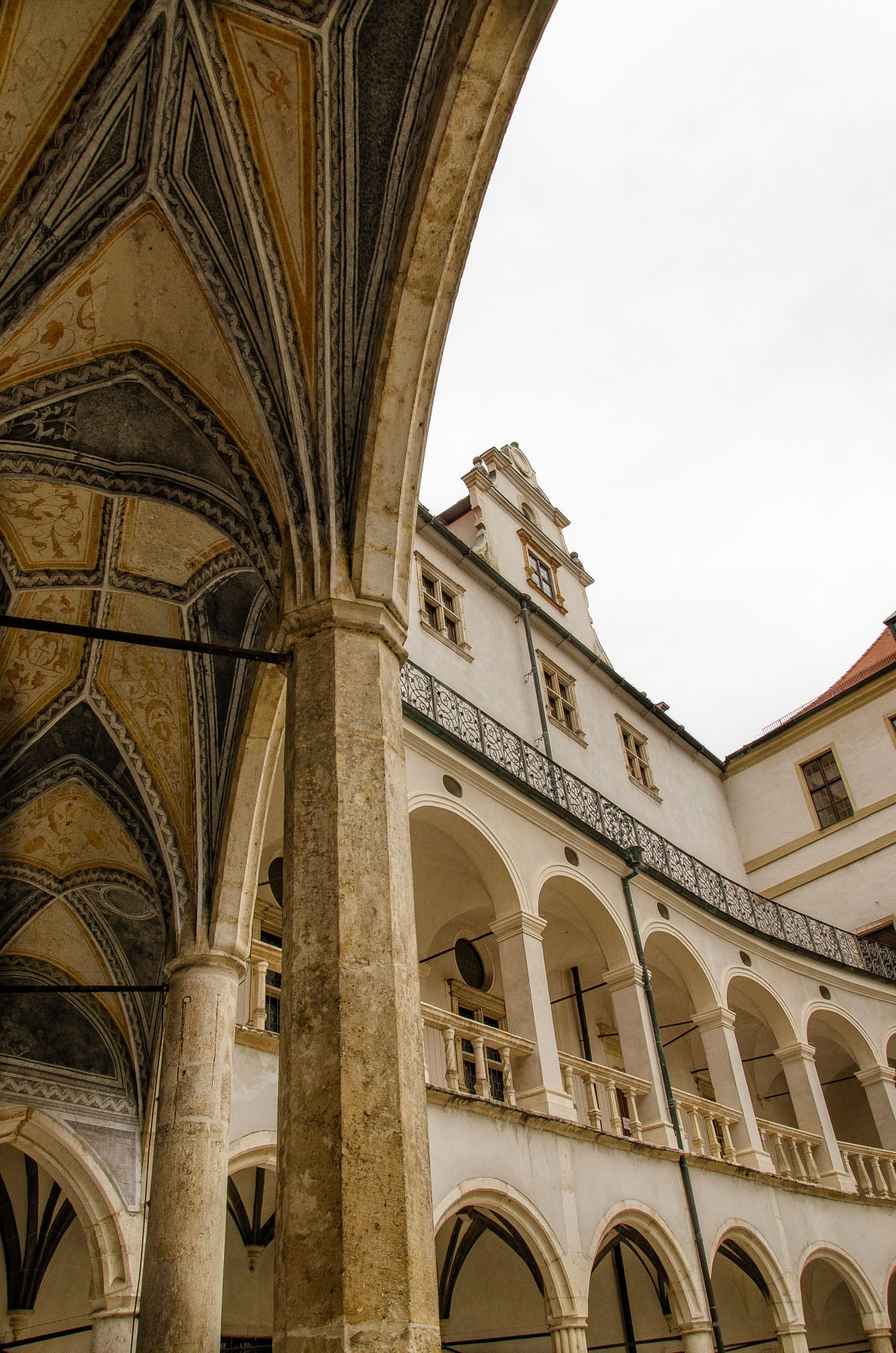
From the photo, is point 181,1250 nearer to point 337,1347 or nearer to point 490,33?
point 337,1347

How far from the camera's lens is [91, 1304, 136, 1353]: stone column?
9531mm

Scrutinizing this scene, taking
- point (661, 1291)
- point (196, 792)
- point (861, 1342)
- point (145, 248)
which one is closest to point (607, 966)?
point (661, 1291)

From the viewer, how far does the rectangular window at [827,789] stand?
20.4 meters

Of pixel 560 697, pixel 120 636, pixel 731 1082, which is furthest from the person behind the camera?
pixel 560 697

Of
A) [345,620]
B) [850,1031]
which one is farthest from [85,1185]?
[850,1031]

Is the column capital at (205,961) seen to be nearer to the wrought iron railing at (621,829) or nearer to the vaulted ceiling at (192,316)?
the vaulted ceiling at (192,316)

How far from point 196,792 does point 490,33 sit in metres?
6.11

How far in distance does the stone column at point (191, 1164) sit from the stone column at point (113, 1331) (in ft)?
9.26

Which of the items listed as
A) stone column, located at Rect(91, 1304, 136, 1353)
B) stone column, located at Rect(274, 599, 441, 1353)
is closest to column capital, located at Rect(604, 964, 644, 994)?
stone column, located at Rect(91, 1304, 136, 1353)

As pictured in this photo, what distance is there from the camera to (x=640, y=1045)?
38.2 feet

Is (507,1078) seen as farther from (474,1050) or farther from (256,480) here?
(256,480)

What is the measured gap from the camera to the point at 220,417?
6.77m

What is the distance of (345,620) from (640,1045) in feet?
27.0

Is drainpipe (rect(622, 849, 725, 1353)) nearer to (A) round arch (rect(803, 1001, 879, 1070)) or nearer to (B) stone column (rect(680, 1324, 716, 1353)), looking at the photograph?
(B) stone column (rect(680, 1324, 716, 1353))
